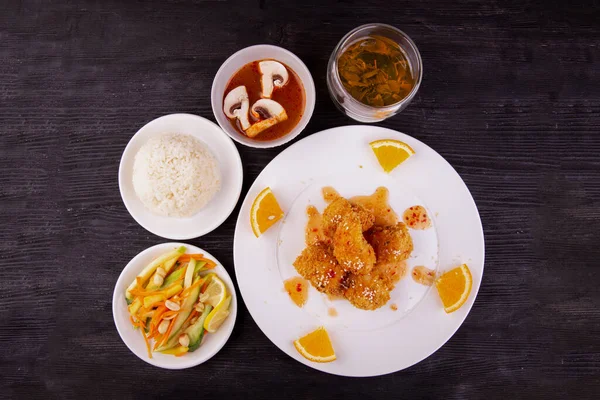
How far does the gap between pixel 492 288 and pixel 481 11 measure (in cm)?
140

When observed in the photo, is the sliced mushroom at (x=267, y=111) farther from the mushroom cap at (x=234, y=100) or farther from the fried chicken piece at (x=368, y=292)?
the fried chicken piece at (x=368, y=292)

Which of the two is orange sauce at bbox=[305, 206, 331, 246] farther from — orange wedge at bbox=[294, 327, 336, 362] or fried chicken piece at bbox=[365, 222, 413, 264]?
orange wedge at bbox=[294, 327, 336, 362]

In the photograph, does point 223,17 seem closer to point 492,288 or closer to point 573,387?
point 492,288

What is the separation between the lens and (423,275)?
2125mm

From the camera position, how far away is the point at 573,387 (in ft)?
7.51

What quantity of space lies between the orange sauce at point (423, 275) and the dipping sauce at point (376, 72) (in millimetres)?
788

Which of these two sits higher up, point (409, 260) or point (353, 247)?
point (353, 247)

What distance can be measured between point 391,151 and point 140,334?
1476mm

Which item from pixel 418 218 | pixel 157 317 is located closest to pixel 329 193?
pixel 418 218

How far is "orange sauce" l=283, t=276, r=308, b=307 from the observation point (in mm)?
2131

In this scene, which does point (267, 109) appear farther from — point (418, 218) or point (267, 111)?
point (418, 218)

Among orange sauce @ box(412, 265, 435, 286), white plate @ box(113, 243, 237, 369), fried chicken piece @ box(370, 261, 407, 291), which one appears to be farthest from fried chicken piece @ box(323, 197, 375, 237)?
white plate @ box(113, 243, 237, 369)

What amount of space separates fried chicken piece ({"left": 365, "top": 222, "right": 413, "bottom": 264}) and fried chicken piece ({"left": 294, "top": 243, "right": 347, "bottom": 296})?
19 centimetres

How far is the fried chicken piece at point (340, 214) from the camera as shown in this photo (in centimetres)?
202
